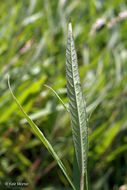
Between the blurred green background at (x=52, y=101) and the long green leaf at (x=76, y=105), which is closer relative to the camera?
the long green leaf at (x=76, y=105)

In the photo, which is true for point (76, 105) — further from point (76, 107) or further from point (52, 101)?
point (52, 101)

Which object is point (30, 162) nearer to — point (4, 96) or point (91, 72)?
point (4, 96)

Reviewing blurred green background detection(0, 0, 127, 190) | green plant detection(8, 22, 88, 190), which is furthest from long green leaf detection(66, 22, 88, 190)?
blurred green background detection(0, 0, 127, 190)

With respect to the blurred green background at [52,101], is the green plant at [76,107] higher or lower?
higher

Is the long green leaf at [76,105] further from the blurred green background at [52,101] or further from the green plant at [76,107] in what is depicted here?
the blurred green background at [52,101]

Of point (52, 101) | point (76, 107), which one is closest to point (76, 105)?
point (76, 107)

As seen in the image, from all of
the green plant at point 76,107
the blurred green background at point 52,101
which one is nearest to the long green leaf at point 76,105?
the green plant at point 76,107

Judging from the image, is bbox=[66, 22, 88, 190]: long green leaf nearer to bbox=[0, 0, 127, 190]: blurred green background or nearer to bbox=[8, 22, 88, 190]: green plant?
bbox=[8, 22, 88, 190]: green plant

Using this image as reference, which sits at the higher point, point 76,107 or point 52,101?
point 76,107
